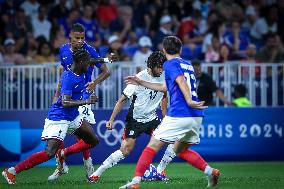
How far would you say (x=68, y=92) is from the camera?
1368cm

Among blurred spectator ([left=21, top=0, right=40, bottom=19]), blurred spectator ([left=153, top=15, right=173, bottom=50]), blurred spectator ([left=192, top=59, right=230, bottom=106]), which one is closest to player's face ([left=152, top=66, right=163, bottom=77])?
blurred spectator ([left=192, top=59, right=230, bottom=106])

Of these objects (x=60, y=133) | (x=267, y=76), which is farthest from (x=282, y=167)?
(x=60, y=133)

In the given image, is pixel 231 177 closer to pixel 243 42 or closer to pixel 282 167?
pixel 282 167

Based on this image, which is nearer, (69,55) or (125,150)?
(125,150)

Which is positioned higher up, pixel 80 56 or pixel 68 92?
pixel 80 56

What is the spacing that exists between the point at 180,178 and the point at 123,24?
9932 mm

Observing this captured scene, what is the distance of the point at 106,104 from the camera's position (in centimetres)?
2050

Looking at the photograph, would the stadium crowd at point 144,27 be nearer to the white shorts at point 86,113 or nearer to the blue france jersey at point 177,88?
the white shorts at point 86,113

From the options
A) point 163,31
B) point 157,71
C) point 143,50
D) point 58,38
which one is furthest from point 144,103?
point 163,31

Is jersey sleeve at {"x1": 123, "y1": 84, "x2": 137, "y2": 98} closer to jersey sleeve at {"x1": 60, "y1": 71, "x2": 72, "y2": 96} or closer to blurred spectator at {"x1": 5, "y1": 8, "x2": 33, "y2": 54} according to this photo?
jersey sleeve at {"x1": 60, "y1": 71, "x2": 72, "y2": 96}

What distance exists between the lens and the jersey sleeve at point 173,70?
39.8 feet

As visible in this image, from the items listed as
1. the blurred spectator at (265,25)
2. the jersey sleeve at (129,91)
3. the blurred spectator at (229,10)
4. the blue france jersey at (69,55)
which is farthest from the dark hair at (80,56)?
the blurred spectator at (265,25)

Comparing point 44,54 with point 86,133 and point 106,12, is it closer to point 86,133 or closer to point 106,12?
point 106,12

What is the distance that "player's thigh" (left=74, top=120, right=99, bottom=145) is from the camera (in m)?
14.4
